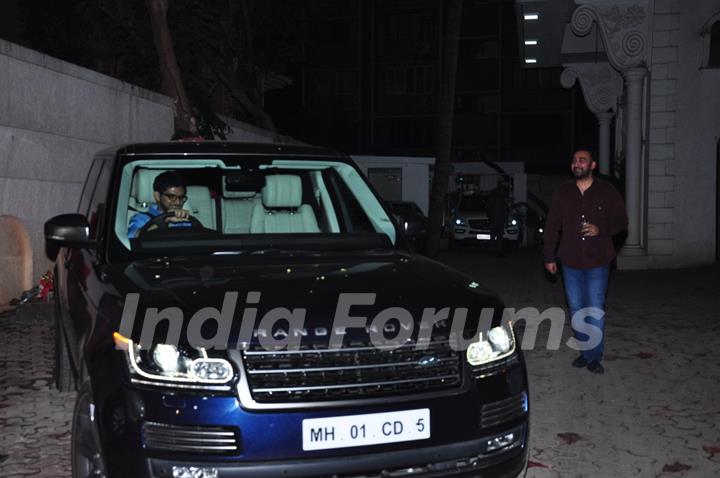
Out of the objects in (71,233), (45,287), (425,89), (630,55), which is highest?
(425,89)

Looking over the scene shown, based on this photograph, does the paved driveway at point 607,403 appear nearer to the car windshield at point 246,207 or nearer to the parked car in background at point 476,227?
the car windshield at point 246,207

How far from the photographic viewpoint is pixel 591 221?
268 inches

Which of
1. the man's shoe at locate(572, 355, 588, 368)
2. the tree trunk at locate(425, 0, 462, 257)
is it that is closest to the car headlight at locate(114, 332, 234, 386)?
the man's shoe at locate(572, 355, 588, 368)

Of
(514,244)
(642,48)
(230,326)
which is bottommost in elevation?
(514,244)

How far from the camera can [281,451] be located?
9.93ft

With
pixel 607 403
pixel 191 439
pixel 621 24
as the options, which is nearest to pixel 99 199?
pixel 191 439

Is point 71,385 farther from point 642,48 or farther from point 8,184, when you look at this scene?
point 642,48

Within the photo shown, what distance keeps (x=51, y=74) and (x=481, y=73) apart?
41.3 meters

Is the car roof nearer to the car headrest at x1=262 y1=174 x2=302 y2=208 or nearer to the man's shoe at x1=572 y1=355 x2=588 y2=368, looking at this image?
the car headrest at x1=262 y1=174 x2=302 y2=208

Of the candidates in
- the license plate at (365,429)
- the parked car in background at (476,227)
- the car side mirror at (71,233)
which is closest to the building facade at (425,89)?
the parked car in background at (476,227)

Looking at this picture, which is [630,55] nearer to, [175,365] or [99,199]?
[99,199]

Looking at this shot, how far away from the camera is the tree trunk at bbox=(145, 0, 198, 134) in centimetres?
1407

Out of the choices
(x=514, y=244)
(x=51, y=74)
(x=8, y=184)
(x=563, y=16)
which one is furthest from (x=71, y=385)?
(x=514, y=244)

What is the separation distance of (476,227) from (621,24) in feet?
30.9
